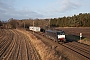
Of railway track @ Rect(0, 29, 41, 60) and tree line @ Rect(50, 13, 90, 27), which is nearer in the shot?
railway track @ Rect(0, 29, 41, 60)

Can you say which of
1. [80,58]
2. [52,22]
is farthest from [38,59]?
[52,22]

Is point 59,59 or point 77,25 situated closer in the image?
point 59,59

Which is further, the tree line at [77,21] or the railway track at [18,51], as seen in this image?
the tree line at [77,21]

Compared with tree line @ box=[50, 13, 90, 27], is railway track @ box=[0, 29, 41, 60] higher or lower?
lower

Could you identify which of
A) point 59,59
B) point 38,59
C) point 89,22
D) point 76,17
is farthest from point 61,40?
point 76,17

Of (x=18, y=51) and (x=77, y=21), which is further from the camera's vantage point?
(x=77, y=21)

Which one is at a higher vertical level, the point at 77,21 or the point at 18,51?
the point at 77,21

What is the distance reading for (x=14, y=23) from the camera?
160125mm

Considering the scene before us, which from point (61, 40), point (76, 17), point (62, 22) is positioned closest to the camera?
point (61, 40)

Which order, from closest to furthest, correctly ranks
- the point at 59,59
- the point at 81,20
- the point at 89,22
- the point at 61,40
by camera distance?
the point at 59,59 → the point at 61,40 → the point at 89,22 → the point at 81,20

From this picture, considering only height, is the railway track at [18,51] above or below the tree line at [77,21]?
below

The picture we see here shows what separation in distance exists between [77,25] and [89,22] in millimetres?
13005

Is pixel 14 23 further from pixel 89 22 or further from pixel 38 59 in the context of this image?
pixel 38 59

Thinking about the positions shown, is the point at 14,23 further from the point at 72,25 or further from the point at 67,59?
the point at 67,59
